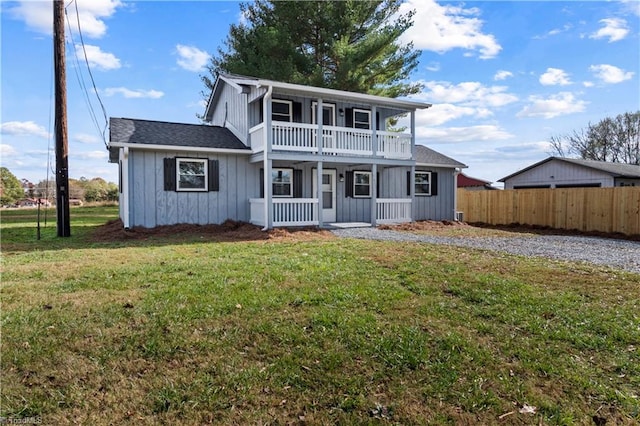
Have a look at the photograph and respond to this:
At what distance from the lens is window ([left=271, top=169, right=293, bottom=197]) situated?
14.1 meters

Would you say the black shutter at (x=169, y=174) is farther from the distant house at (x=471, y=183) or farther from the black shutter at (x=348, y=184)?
the distant house at (x=471, y=183)

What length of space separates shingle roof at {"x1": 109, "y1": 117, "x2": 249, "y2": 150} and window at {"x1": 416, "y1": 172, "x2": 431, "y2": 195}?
7854mm

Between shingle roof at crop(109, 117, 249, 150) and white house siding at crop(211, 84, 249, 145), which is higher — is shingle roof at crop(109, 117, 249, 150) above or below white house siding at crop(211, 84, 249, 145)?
below

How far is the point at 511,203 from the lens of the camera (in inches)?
670

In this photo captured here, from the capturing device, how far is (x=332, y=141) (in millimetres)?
13531

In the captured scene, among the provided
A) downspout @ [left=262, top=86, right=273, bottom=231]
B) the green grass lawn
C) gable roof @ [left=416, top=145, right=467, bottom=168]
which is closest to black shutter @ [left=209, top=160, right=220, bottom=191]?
downspout @ [left=262, top=86, right=273, bottom=231]

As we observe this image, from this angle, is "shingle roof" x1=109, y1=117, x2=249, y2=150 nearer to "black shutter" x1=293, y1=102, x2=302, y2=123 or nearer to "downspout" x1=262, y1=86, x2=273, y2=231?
"downspout" x1=262, y1=86, x2=273, y2=231

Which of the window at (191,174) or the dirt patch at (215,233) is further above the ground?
the window at (191,174)

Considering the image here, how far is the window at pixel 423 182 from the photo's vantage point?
1705 centimetres

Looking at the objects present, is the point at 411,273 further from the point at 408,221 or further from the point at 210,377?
the point at 408,221

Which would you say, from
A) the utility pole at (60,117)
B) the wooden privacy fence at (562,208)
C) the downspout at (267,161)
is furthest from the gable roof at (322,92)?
the wooden privacy fence at (562,208)

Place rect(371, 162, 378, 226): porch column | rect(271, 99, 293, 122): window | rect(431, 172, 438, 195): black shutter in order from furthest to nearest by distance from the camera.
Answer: rect(431, 172, 438, 195): black shutter < rect(271, 99, 293, 122): window < rect(371, 162, 378, 226): porch column

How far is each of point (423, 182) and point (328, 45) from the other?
9.79m

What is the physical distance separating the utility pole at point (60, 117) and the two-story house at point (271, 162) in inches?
55.5
